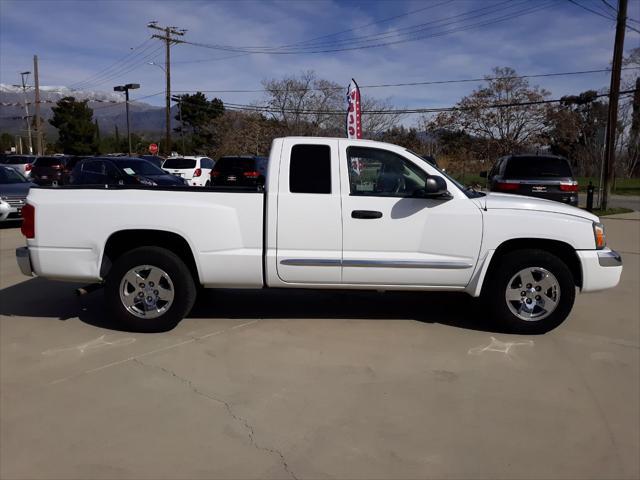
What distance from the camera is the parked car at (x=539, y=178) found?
12.4 metres

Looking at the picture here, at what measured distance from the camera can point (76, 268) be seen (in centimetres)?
512

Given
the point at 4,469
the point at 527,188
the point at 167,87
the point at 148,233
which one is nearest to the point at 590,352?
the point at 148,233

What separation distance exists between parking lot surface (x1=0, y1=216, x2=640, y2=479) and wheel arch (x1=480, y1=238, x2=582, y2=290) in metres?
0.63

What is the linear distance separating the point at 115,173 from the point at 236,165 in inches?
159

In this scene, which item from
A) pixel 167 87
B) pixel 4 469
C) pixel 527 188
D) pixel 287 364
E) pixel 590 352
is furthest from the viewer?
pixel 167 87

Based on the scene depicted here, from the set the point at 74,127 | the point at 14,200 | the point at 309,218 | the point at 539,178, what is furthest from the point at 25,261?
the point at 74,127

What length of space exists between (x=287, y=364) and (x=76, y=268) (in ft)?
7.29

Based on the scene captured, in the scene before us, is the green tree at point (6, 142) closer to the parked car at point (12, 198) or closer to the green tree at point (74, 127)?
the green tree at point (74, 127)

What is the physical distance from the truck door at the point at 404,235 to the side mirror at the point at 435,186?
0.10 m

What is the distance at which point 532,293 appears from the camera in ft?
17.1

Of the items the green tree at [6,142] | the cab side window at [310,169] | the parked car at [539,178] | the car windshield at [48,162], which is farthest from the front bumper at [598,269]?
the green tree at [6,142]

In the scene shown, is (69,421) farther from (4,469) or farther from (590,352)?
(590,352)

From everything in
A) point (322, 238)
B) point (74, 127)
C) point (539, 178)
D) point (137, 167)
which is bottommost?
point (322, 238)

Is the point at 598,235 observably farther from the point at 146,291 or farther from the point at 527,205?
the point at 146,291
